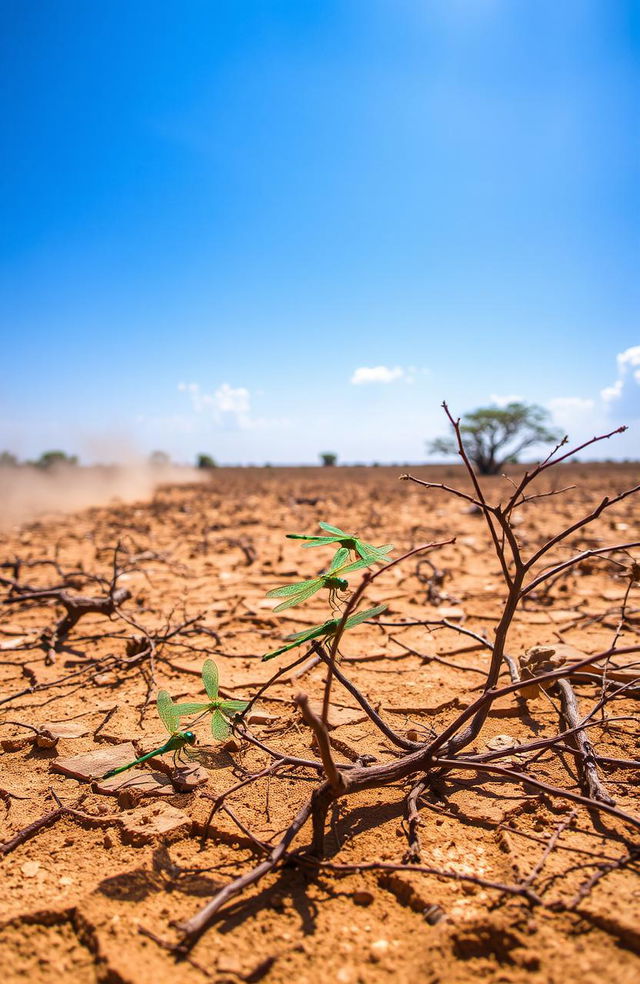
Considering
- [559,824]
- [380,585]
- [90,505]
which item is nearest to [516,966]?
[559,824]

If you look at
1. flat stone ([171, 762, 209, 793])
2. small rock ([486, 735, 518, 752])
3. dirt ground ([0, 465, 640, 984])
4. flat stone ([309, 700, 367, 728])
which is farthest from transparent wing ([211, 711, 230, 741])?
small rock ([486, 735, 518, 752])

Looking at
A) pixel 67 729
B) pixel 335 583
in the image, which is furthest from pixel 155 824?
pixel 335 583

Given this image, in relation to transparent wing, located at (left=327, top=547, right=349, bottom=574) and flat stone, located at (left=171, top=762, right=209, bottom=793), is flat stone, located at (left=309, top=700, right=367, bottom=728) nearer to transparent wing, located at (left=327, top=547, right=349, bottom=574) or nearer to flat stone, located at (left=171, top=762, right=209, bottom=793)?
flat stone, located at (left=171, top=762, right=209, bottom=793)

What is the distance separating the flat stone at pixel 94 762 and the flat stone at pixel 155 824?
0.26 meters

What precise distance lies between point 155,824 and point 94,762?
42 centimetres

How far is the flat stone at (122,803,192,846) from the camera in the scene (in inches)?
48.8

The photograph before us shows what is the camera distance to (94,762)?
1600 mm

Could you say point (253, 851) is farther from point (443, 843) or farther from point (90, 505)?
point (90, 505)

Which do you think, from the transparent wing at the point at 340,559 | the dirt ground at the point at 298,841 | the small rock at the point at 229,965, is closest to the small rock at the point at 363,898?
the dirt ground at the point at 298,841

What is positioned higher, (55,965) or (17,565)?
(17,565)

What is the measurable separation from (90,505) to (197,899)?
37.3ft

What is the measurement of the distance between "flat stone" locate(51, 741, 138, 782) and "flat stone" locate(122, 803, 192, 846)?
260 mm

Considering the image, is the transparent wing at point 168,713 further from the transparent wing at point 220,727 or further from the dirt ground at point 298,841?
the dirt ground at point 298,841

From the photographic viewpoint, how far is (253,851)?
3.90 ft
